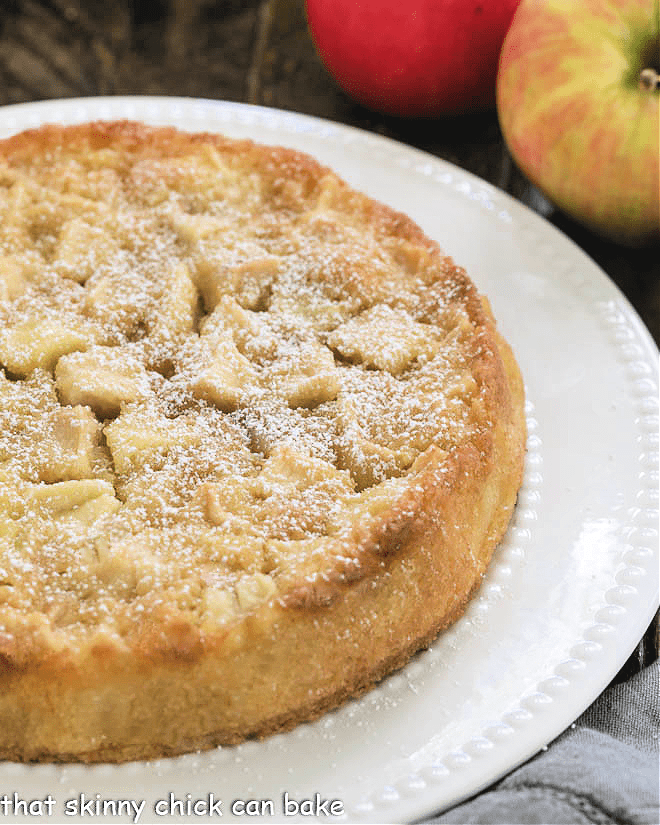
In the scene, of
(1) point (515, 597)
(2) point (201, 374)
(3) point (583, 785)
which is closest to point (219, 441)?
(2) point (201, 374)

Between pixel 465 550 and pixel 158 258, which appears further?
pixel 158 258

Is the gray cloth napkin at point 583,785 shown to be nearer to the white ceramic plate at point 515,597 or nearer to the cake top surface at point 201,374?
the white ceramic plate at point 515,597

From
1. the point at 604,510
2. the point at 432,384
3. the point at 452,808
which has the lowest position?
the point at 452,808

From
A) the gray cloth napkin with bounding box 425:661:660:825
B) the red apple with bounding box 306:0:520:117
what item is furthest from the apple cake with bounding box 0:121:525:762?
the red apple with bounding box 306:0:520:117

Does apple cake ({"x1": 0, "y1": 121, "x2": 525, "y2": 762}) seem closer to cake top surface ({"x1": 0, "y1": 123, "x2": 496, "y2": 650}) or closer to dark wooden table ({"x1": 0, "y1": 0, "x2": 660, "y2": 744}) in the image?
cake top surface ({"x1": 0, "y1": 123, "x2": 496, "y2": 650})

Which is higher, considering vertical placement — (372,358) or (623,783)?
(372,358)

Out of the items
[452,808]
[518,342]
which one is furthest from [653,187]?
[452,808]

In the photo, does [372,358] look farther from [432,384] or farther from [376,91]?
[376,91]

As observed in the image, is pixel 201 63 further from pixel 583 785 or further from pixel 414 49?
pixel 583 785
